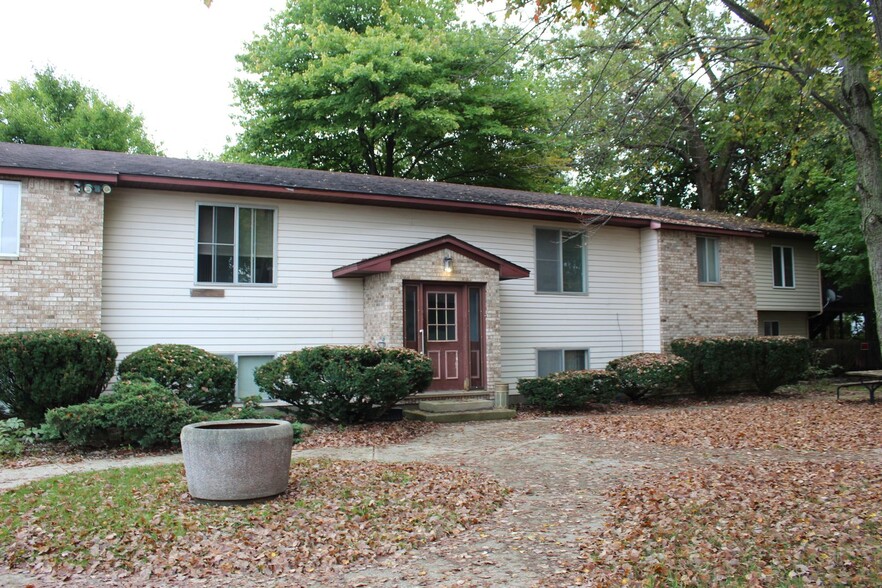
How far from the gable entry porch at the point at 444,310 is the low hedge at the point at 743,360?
4.97 meters

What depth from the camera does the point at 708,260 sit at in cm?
1909

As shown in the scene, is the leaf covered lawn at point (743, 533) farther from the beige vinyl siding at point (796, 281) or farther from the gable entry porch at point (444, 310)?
the beige vinyl siding at point (796, 281)

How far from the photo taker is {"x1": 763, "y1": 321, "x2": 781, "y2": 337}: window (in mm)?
23406

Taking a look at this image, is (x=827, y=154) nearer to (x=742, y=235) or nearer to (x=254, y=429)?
(x=742, y=235)

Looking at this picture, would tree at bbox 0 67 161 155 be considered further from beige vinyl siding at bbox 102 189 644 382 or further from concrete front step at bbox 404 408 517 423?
concrete front step at bbox 404 408 517 423

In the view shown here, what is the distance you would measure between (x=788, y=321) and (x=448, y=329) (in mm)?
14311

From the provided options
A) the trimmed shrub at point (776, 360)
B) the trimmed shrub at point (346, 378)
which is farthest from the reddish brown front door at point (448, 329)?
the trimmed shrub at point (776, 360)

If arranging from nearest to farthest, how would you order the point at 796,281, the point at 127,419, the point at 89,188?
the point at 127,419
the point at 89,188
the point at 796,281

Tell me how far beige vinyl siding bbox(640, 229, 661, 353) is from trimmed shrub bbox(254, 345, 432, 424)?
784cm

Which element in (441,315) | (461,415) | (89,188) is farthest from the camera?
(441,315)

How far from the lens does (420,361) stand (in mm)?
12281

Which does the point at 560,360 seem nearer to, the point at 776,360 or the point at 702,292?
the point at 702,292

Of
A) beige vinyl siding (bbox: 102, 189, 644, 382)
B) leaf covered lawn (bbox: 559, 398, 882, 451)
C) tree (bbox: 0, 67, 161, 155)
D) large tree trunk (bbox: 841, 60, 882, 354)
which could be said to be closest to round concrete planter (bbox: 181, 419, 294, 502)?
leaf covered lawn (bbox: 559, 398, 882, 451)

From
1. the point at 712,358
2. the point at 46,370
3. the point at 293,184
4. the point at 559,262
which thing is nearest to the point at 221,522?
the point at 46,370
